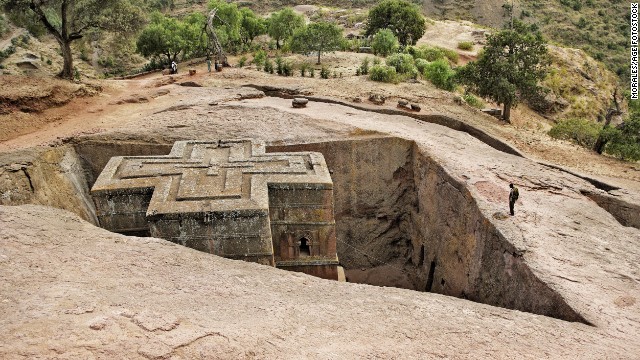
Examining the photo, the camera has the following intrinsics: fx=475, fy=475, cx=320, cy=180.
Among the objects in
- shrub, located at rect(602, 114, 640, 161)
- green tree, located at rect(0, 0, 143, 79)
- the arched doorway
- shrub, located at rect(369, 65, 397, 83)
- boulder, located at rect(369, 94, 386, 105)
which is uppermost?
green tree, located at rect(0, 0, 143, 79)

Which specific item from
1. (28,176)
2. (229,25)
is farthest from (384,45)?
(28,176)

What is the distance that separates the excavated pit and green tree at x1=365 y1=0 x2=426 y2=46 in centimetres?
2095

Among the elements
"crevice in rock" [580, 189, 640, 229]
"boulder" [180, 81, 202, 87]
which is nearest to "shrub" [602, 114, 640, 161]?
"crevice in rock" [580, 189, 640, 229]

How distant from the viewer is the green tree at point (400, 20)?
3111 cm

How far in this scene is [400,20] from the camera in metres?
31.0

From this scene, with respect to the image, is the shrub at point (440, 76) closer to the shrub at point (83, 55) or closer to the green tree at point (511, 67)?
the green tree at point (511, 67)

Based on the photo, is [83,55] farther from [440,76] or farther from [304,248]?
[304,248]

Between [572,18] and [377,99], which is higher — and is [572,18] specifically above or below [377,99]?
above

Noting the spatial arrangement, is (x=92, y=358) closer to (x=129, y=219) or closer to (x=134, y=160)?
(x=129, y=219)

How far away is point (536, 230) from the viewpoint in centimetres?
823

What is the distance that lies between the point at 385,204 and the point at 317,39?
12890mm

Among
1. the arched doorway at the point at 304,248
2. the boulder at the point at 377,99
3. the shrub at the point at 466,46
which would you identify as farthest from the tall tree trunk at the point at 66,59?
the shrub at the point at 466,46

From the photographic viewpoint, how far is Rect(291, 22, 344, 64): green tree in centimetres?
2330

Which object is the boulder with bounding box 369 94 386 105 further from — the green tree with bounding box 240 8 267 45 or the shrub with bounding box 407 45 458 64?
the green tree with bounding box 240 8 267 45
